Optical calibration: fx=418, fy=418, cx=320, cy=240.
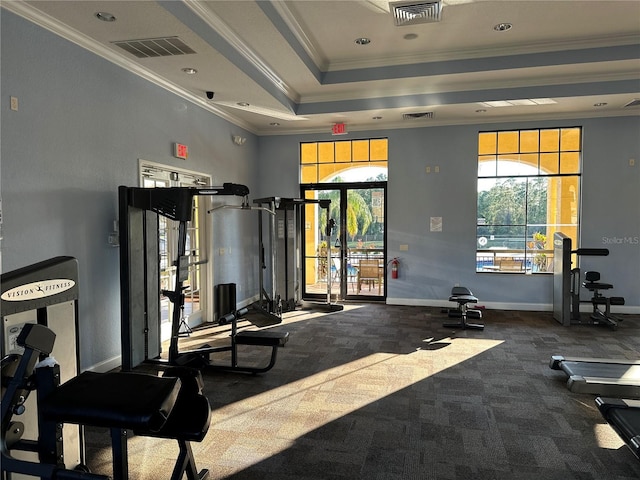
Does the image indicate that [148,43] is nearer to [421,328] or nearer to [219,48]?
[219,48]

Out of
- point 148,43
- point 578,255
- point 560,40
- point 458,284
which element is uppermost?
point 560,40

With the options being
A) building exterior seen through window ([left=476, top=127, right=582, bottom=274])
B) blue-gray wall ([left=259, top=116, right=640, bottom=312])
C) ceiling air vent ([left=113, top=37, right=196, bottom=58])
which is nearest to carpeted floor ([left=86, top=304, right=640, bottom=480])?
blue-gray wall ([left=259, top=116, right=640, bottom=312])

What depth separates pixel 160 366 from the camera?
13.7 feet

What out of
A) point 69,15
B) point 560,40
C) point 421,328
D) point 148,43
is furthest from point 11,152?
point 560,40

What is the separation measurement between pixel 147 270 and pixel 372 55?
12.0 feet

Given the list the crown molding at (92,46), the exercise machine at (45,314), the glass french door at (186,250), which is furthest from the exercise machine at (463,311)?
the exercise machine at (45,314)

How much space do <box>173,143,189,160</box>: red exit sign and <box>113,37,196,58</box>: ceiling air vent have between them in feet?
4.09

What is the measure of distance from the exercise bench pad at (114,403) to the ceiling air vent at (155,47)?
9.66ft

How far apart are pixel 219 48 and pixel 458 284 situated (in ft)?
16.8

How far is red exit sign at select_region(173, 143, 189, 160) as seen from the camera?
502cm

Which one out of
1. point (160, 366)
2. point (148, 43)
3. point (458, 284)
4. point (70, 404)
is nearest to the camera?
point (70, 404)

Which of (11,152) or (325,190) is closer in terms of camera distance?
(11,152)

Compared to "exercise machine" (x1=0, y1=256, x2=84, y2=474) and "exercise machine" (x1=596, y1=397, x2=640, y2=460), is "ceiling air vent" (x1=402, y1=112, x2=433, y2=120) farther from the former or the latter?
"exercise machine" (x1=0, y1=256, x2=84, y2=474)

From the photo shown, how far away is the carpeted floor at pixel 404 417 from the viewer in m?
2.55
